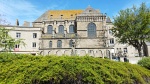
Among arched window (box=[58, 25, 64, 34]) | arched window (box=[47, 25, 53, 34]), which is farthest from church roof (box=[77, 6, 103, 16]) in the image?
arched window (box=[47, 25, 53, 34])

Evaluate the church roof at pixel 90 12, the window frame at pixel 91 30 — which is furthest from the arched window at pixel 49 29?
the window frame at pixel 91 30

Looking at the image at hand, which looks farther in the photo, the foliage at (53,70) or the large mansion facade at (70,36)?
the large mansion facade at (70,36)

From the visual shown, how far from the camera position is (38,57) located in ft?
28.1

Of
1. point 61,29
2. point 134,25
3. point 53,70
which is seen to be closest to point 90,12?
point 61,29

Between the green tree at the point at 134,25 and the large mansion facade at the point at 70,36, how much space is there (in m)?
6.89

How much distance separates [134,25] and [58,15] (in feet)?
93.6

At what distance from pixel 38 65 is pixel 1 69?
1.75 m

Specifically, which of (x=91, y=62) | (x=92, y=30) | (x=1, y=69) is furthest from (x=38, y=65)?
(x=92, y=30)

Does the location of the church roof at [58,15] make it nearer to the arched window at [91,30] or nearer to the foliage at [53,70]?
the arched window at [91,30]

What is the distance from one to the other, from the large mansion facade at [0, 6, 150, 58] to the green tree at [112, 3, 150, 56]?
6.89 metres

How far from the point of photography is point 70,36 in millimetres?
47156

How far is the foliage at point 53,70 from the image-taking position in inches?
307

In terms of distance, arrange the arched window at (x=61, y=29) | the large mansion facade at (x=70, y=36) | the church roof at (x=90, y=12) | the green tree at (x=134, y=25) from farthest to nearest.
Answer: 1. the arched window at (x=61, y=29)
2. the church roof at (x=90, y=12)
3. the large mansion facade at (x=70, y=36)
4. the green tree at (x=134, y=25)

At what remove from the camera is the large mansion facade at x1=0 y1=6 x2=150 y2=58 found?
43688 mm
